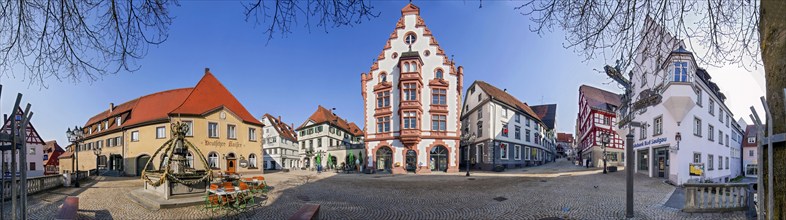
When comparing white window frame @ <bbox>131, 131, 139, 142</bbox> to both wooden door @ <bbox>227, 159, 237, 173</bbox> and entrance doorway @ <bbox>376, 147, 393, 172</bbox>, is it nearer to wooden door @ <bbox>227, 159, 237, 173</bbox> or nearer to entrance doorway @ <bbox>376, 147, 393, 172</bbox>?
wooden door @ <bbox>227, 159, 237, 173</bbox>

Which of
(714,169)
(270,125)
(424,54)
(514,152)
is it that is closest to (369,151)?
(424,54)

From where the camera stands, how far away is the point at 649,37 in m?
5.39

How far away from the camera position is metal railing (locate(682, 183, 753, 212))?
914 cm

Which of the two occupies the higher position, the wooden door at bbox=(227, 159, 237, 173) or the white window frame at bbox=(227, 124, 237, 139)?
the white window frame at bbox=(227, 124, 237, 139)

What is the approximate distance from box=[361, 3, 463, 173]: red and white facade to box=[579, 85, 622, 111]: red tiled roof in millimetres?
20466

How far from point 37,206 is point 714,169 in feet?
114

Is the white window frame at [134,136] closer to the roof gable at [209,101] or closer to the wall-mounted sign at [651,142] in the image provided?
the roof gable at [209,101]

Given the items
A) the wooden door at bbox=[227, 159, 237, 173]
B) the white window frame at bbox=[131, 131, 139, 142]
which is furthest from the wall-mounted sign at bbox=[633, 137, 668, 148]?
the white window frame at bbox=[131, 131, 139, 142]

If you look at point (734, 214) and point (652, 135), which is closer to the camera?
point (734, 214)

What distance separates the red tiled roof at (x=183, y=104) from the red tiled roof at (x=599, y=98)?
3890 centimetres

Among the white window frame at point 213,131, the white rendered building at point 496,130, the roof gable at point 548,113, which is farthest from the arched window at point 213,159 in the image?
the roof gable at point 548,113

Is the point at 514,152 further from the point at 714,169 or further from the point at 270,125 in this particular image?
the point at 270,125

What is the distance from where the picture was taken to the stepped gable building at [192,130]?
29.2 metres

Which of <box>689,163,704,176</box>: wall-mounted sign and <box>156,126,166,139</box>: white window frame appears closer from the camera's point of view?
<box>689,163,704,176</box>: wall-mounted sign
